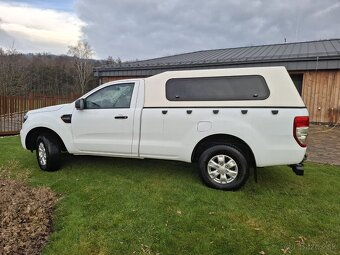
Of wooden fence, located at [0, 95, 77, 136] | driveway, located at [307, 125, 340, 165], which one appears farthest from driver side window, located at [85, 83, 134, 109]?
wooden fence, located at [0, 95, 77, 136]

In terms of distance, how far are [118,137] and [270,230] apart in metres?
2.95

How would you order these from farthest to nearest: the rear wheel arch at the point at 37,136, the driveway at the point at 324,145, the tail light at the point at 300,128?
the driveway at the point at 324,145, the rear wheel arch at the point at 37,136, the tail light at the point at 300,128

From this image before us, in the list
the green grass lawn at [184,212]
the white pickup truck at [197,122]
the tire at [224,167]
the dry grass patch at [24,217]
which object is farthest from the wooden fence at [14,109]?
the tire at [224,167]

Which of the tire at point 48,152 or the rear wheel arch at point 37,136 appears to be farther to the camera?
the rear wheel arch at point 37,136

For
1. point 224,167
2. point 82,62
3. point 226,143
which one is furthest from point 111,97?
point 82,62

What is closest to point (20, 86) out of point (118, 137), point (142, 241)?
point (118, 137)

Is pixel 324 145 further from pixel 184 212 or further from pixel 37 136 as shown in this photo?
pixel 37 136

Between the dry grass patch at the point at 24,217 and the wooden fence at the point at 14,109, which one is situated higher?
the wooden fence at the point at 14,109

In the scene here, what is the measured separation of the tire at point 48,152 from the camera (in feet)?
17.9

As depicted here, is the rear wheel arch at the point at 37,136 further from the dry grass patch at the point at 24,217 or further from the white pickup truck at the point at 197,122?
the dry grass patch at the point at 24,217

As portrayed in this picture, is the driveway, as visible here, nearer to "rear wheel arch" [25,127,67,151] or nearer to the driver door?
the driver door

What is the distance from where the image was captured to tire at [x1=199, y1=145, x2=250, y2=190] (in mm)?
4434

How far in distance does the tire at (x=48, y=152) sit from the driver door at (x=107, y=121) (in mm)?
486

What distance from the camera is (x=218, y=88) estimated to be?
465cm
